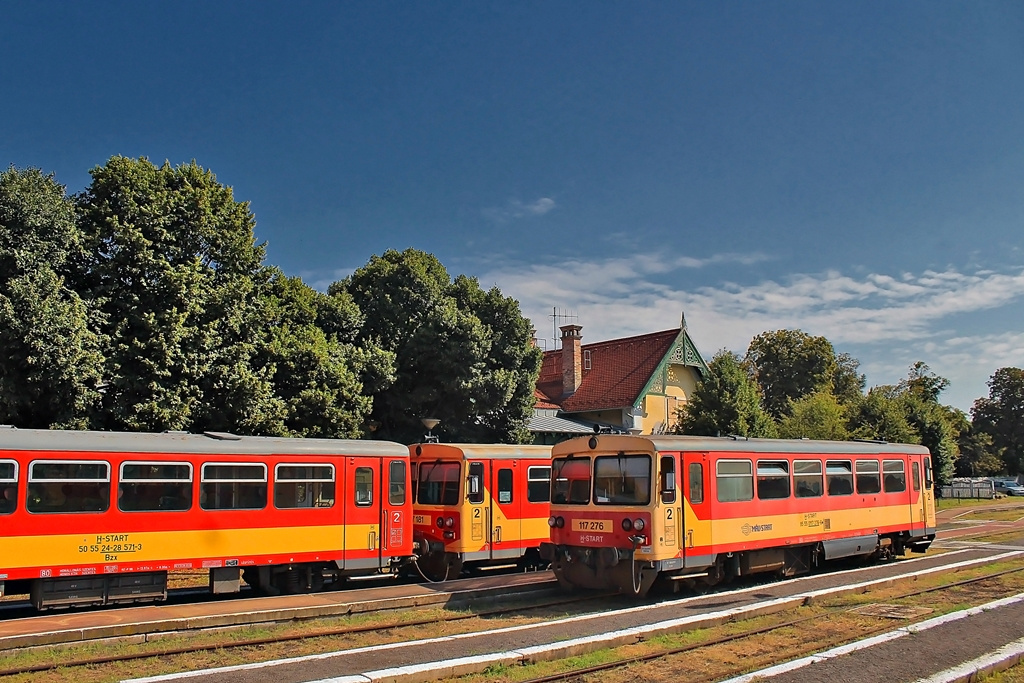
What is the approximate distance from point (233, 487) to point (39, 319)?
25.8 feet

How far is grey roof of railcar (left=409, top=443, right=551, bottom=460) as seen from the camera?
1814 centimetres

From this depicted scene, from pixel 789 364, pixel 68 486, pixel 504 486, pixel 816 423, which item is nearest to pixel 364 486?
pixel 504 486

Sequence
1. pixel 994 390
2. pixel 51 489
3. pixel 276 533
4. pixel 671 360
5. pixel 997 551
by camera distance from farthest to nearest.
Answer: pixel 994 390 < pixel 671 360 < pixel 997 551 < pixel 276 533 < pixel 51 489

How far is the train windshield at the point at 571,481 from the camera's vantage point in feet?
51.0

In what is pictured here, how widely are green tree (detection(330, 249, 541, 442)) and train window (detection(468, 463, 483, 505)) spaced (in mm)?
11672

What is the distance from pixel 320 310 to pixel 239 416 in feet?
23.2

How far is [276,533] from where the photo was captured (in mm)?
15375

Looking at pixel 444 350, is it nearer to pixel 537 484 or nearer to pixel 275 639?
pixel 537 484

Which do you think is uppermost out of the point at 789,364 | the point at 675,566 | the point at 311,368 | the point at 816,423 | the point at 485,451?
the point at 789,364

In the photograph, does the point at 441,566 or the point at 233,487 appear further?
the point at 441,566

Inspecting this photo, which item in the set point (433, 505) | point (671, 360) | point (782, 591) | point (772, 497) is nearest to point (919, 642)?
point (782, 591)

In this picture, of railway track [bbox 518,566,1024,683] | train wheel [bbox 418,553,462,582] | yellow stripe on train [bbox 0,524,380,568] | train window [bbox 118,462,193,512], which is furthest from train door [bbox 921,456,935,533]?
train window [bbox 118,462,193,512]

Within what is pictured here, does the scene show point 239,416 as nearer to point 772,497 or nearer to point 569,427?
point 772,497

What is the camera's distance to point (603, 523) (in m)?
14.9
